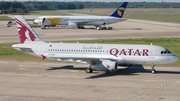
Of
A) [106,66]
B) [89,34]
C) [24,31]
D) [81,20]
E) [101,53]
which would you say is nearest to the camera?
[106,66]

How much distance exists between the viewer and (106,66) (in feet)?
116

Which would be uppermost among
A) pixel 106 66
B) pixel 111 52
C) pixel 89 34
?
pixel 89 34

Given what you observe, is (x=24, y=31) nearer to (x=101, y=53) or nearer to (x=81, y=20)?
(x=101, y=53)

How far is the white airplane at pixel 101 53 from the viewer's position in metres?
36.0

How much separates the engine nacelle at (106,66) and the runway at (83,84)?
1.13 meters

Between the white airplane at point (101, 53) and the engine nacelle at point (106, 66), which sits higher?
the white airplane at point (101, 53)

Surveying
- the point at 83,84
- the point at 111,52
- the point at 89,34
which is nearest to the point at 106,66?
the point at 111,52

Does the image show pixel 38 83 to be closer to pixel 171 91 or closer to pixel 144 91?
pixel 144 91

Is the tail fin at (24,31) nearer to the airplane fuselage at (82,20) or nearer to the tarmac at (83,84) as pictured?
the tarmac at (83,84)

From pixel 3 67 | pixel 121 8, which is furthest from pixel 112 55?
pixel 121 8

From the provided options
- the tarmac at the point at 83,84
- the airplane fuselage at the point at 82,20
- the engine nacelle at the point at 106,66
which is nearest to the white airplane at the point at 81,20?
the airplane fuselage at the point at 82,20

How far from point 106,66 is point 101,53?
116 inches

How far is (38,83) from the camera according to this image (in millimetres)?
32125

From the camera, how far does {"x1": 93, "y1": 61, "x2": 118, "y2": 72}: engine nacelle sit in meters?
35.2
